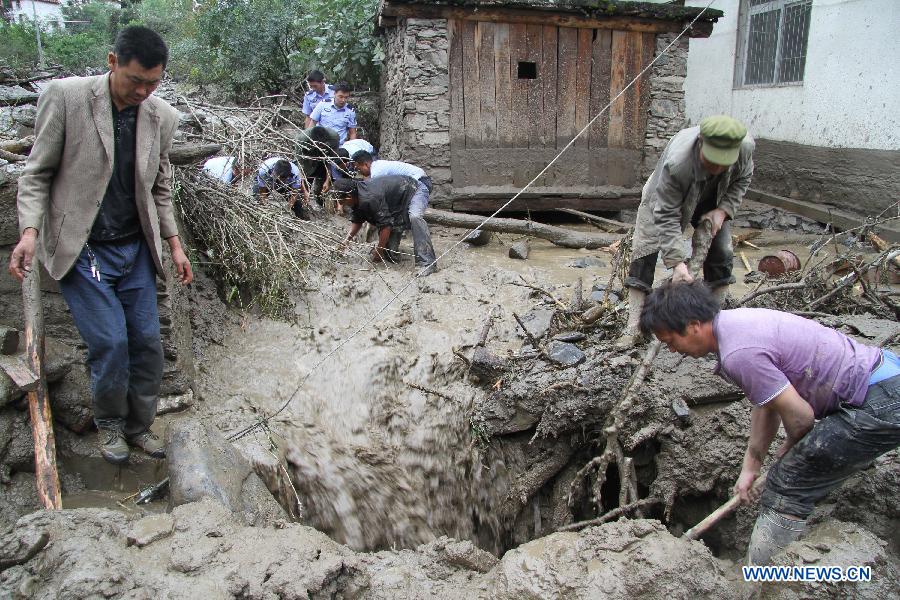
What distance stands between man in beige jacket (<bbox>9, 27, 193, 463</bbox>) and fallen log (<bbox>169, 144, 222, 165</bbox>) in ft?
2.74

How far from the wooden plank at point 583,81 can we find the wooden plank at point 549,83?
31cm

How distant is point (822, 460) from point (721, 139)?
5.47 ft

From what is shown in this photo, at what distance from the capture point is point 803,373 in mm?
2291

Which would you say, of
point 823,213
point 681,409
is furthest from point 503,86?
point 681,409

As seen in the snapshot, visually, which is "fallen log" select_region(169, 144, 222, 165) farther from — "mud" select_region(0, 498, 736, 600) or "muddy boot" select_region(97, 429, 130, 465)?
"mud" select_region(0, 498, 736, 600)

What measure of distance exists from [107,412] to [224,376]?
45.7 inches

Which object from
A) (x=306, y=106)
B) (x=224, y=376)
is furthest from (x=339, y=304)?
(x=306, y=106)

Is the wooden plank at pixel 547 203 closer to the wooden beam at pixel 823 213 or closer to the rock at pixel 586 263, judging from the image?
the rock at pixel 586 263

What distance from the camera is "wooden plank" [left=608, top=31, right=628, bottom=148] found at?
27.4 ft

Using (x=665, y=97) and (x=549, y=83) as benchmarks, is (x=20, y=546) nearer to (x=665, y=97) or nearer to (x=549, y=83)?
(x=549, y=83)

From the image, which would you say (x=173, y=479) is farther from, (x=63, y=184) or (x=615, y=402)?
(x=615, y=402)

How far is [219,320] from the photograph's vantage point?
15.3ft

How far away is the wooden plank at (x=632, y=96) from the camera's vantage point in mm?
8367

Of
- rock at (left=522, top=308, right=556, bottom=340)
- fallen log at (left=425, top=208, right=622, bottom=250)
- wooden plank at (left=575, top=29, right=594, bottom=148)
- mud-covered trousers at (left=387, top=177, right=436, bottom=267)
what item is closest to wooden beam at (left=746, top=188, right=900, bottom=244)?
fallen log at (left=425, top=208, right=622, bottom=250)
